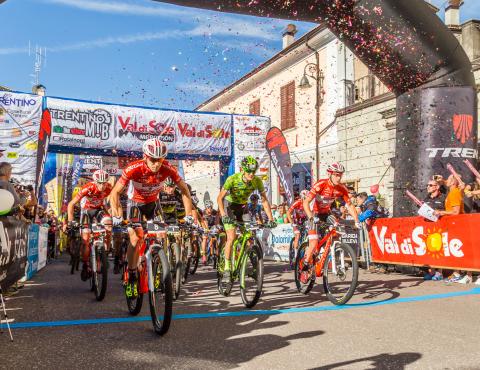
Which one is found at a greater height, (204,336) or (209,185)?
(209,185)

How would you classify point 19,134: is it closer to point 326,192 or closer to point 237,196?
point 237,196

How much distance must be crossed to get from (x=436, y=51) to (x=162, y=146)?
254 inches

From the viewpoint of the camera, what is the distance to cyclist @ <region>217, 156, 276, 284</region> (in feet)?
24.0

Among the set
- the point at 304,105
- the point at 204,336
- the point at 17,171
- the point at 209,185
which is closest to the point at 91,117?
the point at 17,171

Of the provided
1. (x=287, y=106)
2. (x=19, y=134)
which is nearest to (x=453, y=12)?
(x=287, y=106)

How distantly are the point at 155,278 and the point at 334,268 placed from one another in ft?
9.01

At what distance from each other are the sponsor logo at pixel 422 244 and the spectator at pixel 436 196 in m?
0.49

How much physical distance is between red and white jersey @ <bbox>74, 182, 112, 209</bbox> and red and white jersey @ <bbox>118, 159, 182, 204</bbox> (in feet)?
10.3

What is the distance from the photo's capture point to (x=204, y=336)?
15.9 ft

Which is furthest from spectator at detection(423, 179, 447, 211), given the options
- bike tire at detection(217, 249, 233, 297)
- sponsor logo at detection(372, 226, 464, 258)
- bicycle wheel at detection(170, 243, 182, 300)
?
bicycle wheel at detection(170, 243, 182, 300)

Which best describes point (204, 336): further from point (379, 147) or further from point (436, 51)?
point (379, 147)

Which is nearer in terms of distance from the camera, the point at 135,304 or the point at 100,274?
the point at 135,304

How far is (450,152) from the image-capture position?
976 cm

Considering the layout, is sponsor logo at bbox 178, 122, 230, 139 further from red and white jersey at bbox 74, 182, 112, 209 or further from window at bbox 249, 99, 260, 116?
window at bbox 249, 99, 260, 116
